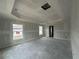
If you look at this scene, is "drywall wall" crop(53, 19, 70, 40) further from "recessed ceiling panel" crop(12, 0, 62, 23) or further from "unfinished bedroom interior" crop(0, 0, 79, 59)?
"recessed ceiling panel" crop(12, 0, 62, 23)

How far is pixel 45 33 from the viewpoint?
14.2 meters

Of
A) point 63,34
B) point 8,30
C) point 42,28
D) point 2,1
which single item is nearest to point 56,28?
point 63,34

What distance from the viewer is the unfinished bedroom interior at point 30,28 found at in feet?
12.7

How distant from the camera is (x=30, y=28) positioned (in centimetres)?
951

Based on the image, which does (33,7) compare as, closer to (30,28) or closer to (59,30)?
(30,28)

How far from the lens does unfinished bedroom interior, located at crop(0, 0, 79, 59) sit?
12.7 ft

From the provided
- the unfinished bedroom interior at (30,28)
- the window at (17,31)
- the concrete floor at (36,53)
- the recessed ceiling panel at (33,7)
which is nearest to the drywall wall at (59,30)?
the unfinished bedroom interior at (30,28)

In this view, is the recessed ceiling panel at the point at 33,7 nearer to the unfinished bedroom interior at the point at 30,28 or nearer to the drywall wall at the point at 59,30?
the unfinished bedroom interior at the point at 30,28

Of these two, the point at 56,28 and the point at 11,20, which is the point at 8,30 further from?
the point at 56,28

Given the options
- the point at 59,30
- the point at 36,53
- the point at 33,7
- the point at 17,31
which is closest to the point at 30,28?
A: the point at 17,31

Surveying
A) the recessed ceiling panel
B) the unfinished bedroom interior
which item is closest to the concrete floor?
the unfinished bedroom interior

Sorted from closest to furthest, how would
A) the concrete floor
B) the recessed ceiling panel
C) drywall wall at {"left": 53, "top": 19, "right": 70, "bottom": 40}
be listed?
the concrete floor
the recessed ceiling panel
drywall wall at {"left": 53, "top": 19, "right": 70, "bottom": 40}

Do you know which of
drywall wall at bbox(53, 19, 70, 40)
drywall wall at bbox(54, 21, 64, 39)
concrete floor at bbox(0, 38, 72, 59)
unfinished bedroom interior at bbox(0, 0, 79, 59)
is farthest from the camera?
drywall wall at bbox(54, 21, 64, 39)

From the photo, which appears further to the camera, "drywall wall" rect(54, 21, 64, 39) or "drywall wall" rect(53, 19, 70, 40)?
"drywall wall" rect(54, 21, 64, 39)
